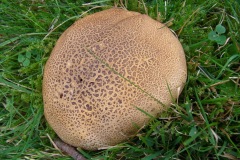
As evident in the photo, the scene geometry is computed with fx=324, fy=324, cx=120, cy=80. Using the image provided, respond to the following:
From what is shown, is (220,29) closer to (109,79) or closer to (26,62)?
(109,79)

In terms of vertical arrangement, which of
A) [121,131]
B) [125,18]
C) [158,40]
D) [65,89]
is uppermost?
[125,18]

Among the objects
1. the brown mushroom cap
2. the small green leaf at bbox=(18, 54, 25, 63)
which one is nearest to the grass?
the small green leaf at bbox=(18, 54, 25, 63)

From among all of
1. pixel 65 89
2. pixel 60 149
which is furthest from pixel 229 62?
pixel 60 149

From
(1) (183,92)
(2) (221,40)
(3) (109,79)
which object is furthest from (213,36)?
(3) (109,79)

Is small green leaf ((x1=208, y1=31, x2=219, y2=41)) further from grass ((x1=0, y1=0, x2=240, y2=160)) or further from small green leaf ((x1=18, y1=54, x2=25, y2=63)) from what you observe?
small green leaf ((x1=18, y1=54, x2=25, y2=63))

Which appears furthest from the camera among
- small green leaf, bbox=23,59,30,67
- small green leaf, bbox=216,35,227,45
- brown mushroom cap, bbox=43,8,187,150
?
small green leaf, bbox=23,59,30,67

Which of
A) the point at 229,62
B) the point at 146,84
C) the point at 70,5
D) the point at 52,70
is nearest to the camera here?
the point at 146,84

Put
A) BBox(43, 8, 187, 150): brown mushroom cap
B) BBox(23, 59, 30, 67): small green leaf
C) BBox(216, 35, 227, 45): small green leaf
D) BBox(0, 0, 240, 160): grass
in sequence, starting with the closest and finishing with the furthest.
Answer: BBox(43, 8, 187, 150): brown mushroom cap
BBox(0, 0, 240, 160): grass
BBox(216, 35, 227, 45): small green leaf
BBox(23, 59, 30, 67): small green leaf

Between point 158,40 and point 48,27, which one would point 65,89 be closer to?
point 158,40

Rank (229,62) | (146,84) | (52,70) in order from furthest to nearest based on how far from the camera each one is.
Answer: (229,62) → (52,70) → (146,84)
